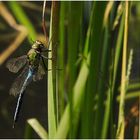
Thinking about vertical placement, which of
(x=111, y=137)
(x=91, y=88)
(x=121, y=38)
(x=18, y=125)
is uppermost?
(x=121, y=38)

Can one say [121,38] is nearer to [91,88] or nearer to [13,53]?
[91,88]

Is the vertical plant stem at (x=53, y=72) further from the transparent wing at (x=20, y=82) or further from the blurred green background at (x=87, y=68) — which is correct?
the transparent wing at (x=20, y=82)

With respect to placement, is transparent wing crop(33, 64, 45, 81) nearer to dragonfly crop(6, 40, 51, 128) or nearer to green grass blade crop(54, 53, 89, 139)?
dragonfly crop(6, 40, 51, 128)

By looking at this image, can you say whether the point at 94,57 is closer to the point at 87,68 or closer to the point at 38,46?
the point at 87,68

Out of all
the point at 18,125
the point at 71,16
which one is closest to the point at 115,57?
the point at 71,16

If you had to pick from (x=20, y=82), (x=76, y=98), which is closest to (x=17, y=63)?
(x=20, y=82)

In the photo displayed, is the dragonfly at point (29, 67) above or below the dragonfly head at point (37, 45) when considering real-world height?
below

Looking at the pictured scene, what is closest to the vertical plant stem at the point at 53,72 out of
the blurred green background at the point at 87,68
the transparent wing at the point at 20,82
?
the blurred green background at the point at 87,68

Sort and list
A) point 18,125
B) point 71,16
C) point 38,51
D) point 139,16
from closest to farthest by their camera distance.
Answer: point 38,51 → point 71,16 → point 18,125 → point 139,16

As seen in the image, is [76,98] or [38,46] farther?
[76,98]

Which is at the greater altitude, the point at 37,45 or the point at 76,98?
the point at 37,45

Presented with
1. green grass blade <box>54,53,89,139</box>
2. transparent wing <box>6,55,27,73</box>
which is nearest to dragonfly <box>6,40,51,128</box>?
transparent wing <box>6,55,27,73</box>
